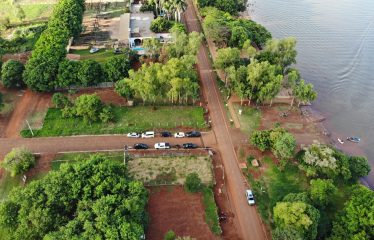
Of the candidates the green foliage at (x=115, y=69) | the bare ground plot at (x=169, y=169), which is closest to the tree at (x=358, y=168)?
the bare ground plot at (x=169, y=169)

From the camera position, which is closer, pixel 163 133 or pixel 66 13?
pixel 163 133

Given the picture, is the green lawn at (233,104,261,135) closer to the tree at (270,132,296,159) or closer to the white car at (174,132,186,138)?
the tree at (270,132,296,159)

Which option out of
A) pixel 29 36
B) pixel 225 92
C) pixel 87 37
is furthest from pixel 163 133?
pixel 29 36

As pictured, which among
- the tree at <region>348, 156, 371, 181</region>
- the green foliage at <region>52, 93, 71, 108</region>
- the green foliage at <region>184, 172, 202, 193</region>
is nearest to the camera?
the green foliage at <region>184, 172, 202, 193</region>

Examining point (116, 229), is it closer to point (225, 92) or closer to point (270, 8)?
point (225, 92)

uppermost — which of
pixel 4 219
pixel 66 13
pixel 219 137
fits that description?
pixel 66 13

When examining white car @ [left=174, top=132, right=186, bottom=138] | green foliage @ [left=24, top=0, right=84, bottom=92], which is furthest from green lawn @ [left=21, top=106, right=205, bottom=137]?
green foliage @ [left=24, top=0, right=84, bottom=92]
